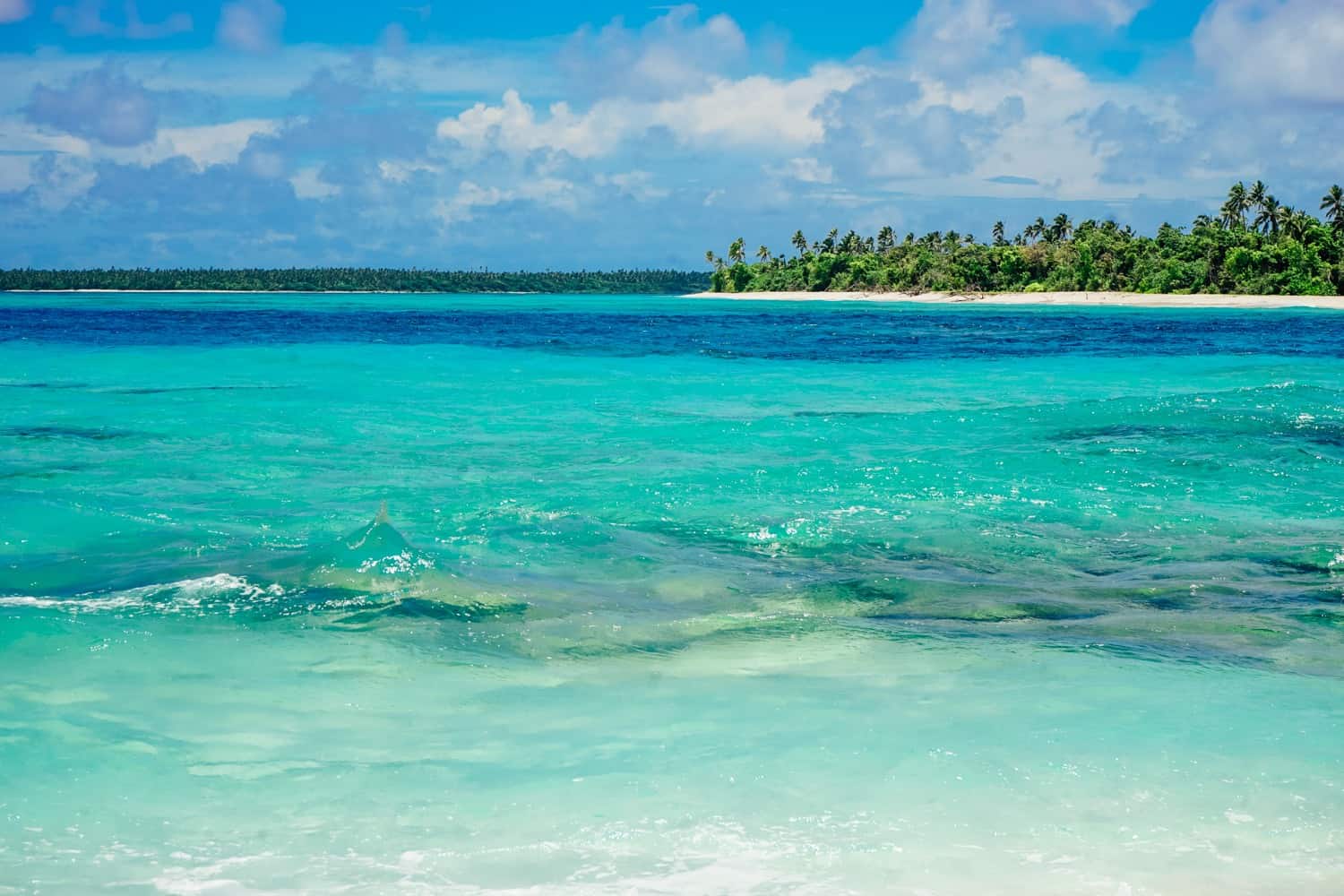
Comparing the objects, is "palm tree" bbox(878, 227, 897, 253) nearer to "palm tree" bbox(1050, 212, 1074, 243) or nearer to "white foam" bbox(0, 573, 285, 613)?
"palm tree" bbox(1050, 212, 1074, 243)

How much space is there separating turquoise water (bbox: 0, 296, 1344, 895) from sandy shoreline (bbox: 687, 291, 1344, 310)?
80.6 meters

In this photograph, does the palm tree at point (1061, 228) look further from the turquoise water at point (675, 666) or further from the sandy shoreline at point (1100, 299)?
the turquoise water at point (675, 666)

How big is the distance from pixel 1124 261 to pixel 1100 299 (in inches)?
399

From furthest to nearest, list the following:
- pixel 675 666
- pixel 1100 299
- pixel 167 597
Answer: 1. pixel 1100 299
2. pixel 167 597
3. pixel 675 666

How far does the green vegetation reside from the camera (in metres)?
93.8

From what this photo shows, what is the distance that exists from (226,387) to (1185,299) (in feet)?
283

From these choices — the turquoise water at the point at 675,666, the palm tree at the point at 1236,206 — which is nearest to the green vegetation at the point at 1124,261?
the palm tree at the point at 1236,206

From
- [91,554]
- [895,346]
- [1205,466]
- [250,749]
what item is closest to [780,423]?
[1205,466]

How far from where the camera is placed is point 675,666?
259 inches

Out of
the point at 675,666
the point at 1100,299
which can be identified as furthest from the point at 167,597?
the point at 1100,299

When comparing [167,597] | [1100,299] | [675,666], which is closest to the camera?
[675,666]

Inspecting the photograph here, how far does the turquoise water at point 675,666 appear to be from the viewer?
4.39 meters

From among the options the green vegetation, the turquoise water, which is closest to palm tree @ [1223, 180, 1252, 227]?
the green vegetation

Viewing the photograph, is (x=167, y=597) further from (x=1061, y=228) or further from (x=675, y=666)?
(x=1061, y=228)
